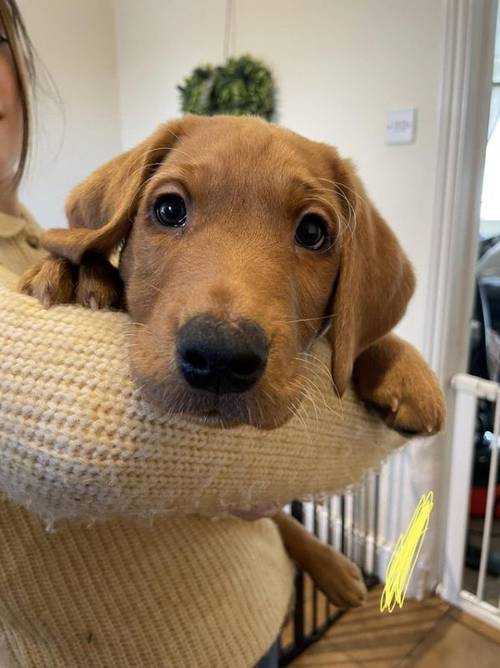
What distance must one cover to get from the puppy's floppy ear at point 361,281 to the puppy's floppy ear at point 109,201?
0.33 metres

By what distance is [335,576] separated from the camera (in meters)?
1.51

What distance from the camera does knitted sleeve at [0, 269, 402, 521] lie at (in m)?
0.65

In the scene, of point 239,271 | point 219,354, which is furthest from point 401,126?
point 219,354

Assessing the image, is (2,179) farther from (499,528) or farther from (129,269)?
(499,528)

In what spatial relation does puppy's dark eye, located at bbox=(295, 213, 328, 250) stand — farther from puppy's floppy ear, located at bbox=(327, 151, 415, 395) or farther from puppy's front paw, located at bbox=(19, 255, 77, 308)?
puppy's front paw, located at bbox=(19, 255, 77, 308)

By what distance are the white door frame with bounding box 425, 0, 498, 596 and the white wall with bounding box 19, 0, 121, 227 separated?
253 centimetres

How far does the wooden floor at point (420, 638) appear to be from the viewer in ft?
→ 6.02

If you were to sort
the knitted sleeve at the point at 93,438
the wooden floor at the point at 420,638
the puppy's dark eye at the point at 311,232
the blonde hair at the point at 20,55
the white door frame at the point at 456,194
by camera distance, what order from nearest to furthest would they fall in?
the knitted sleeve at the point at 93,438, the puppy's dark eye at the point at 311,232, the blonde hair at the point at 20,55, the wooden floor at the point at 420,638, the white door frame at the point at 456,194

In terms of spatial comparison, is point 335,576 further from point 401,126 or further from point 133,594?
point 401,126

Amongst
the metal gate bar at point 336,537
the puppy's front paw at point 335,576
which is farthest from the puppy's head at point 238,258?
the metal gate bar at point 336,537

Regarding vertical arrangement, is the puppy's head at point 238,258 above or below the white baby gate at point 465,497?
above

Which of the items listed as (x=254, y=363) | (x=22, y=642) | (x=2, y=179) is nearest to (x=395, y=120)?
(x=2, y=179)

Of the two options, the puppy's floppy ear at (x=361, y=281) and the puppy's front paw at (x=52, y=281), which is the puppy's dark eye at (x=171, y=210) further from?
the puppy's floppy ear at (x=361, y=281)

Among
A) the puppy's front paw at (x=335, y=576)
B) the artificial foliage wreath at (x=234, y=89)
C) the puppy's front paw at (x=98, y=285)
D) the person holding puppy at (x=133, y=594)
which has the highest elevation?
the artificial foliage wreath at (x=234, y=89)
